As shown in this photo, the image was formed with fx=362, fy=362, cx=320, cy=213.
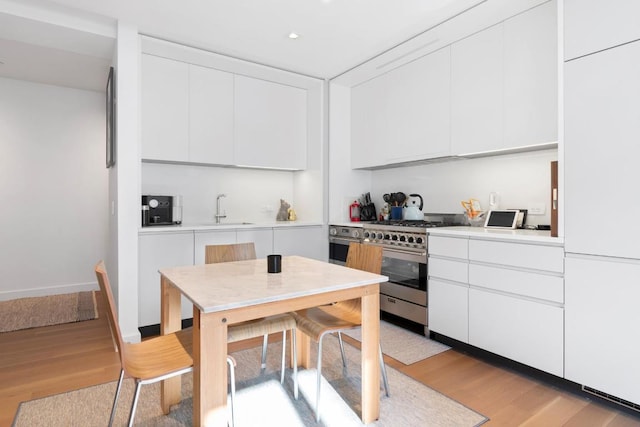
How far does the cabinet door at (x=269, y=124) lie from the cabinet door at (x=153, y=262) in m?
1.15

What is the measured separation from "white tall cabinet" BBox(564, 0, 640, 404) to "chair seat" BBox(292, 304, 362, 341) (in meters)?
1.27

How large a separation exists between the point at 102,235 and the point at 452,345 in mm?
4422

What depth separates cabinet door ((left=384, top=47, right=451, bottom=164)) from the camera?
10.5 feet

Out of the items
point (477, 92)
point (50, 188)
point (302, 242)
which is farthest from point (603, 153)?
point (50, 188)

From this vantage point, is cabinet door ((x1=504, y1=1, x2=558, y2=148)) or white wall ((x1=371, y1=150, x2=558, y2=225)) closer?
cabinet door ((x1=504, y1=1, x2=558, y2=148))

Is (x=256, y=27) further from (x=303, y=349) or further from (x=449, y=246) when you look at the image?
(x=303, y=349)

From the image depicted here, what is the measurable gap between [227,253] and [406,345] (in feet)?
5.16

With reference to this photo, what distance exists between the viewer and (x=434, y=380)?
231 centimetres

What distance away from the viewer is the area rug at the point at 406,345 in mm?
2667

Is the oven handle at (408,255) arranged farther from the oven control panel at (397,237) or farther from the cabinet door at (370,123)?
the cabinet door at (370,123)

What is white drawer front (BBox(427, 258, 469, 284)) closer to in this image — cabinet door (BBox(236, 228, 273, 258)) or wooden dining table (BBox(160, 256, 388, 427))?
wooden dining table (BBox(160, 256, 388, 427))

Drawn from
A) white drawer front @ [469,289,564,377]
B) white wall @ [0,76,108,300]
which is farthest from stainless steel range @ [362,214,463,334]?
white wall @ [0,76,108,300]

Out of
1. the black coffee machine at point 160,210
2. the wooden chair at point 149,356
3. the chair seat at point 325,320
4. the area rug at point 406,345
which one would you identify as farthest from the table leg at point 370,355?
the black coffee machine at point 160,210

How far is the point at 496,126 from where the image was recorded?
279 centimetres
